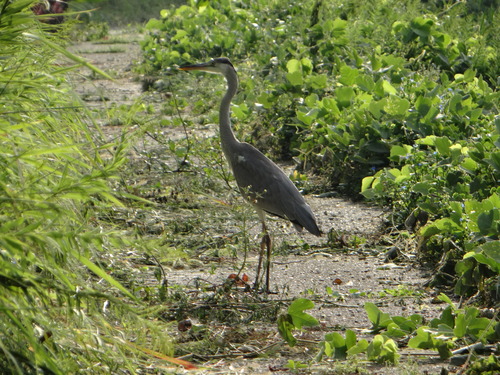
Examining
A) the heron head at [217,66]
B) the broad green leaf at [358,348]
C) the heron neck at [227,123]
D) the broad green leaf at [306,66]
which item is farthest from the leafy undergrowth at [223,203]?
the heron head at [217,66]

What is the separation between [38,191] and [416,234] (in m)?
3.36

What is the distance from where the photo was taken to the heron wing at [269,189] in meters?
5.56

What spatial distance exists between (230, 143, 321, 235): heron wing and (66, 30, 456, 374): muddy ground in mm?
235

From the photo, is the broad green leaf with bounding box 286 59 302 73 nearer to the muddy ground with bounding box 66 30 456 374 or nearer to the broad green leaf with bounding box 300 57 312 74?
the broad green leaf with bounding box 300 57 312 74

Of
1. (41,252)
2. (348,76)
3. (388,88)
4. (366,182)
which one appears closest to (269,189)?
(366,182)

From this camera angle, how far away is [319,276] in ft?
17.5

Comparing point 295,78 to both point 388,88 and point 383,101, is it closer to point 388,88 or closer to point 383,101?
point 388,88

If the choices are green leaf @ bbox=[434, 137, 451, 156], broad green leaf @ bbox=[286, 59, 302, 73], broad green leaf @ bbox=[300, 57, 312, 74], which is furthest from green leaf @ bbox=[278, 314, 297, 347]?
broad green leaf @ bbox=[300, 57, 312, 74]

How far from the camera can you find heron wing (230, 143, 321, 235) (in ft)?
18.2

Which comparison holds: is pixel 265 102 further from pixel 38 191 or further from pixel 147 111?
pixel 38 191

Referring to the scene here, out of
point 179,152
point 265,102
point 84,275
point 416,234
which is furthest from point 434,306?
point 265,102

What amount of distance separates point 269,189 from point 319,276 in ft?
2.40

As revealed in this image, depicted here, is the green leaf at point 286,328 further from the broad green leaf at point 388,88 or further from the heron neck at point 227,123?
the broad green leaf at point 388,88

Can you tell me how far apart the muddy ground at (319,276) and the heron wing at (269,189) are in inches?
9.3
